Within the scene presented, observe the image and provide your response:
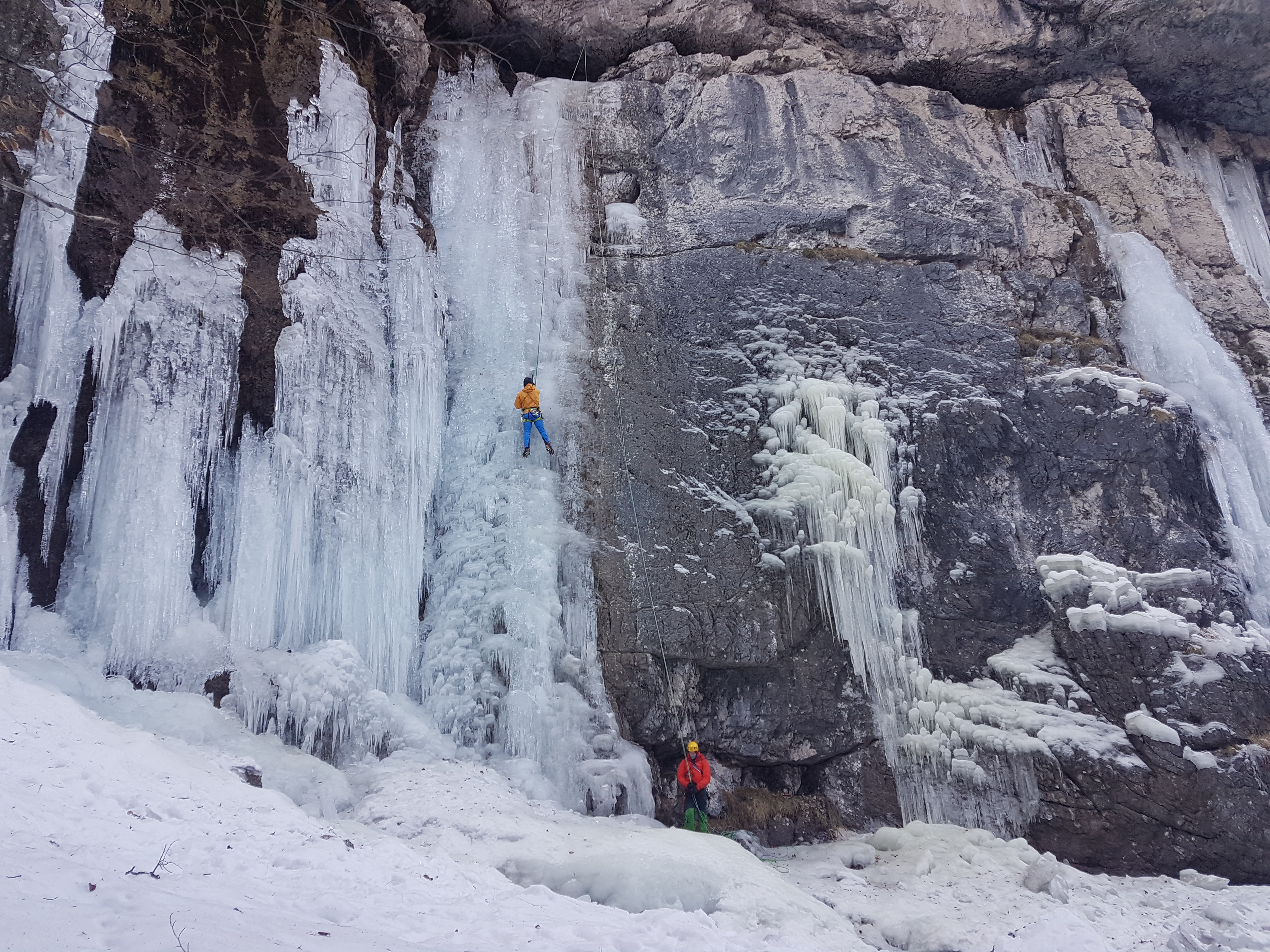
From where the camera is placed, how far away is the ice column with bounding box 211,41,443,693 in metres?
6.66

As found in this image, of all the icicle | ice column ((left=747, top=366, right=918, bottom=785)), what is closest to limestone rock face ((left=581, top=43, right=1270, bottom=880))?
ice column ((left=747, top=366, right=918, bottom=785))

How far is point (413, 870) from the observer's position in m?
4.17

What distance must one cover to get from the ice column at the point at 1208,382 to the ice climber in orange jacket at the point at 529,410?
6.62 meters

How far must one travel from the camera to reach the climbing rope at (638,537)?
757 cm

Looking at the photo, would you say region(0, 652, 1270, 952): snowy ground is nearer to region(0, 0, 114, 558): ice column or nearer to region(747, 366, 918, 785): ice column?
region(747, 366, 918, 785): ice column

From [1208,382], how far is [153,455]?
33.9 feet

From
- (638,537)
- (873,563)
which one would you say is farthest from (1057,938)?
(638,537)

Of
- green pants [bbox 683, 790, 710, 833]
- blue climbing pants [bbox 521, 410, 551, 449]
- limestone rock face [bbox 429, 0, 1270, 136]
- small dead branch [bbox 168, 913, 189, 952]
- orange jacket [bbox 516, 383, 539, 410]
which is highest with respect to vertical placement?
limestone rock face [bbox 429, 0, 1270, 136]

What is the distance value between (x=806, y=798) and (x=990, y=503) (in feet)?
11.2

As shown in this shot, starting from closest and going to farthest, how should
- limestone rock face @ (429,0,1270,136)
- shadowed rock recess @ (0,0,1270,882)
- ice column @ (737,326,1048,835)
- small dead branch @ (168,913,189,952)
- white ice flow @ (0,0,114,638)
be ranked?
small dead branch @ (168,913,189,952) → white ice flow @ (0,0,114,638) → shadowed rock recess @ (0,0,1270,882) → ice column @ (737,326,1048,835) → limestone rock face @ (429,0,1270,136)

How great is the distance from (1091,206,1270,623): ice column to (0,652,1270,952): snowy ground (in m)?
3.45

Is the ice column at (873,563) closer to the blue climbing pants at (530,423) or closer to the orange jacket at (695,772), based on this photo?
the orange jacket at (695,772)

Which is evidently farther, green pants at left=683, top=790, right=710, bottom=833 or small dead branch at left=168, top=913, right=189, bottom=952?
green pants at left=683, top=790, right=710, bottom=833

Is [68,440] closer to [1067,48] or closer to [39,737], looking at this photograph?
[39,737]
